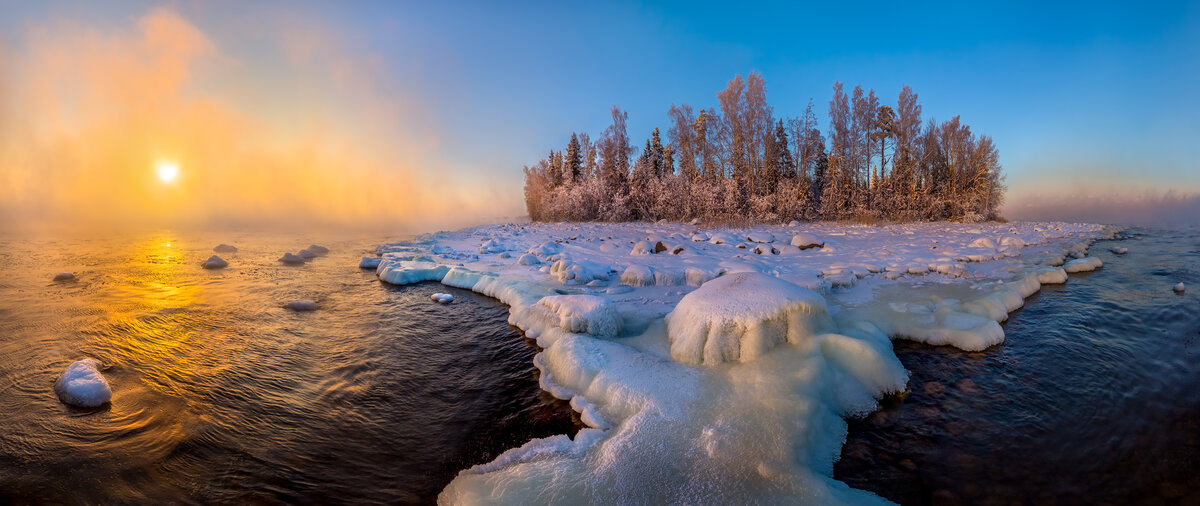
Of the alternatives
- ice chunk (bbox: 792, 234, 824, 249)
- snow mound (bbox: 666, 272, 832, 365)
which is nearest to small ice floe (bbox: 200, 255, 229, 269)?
snow mound (bbox: 666, 272, 832, 365)

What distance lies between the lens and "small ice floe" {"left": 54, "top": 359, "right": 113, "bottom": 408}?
4.84 m

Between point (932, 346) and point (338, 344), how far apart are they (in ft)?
33.9

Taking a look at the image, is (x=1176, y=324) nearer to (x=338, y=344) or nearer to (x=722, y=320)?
(x=722, y=320)

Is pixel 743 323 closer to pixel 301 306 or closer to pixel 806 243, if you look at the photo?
pixel 301 306

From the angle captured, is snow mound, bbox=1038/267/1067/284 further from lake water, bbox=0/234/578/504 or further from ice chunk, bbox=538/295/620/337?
lake water, bbox=0/234/578/504

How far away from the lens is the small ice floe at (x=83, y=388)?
4.84 metres

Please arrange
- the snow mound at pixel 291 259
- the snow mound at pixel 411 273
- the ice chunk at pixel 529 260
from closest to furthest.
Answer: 1. the snow mound at pixel 411 273
2. the ice chunk at pixel 529 260
3. the snow mound at pixel 291 259

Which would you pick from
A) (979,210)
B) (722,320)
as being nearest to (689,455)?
(722,320)

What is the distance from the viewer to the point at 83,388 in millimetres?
4898

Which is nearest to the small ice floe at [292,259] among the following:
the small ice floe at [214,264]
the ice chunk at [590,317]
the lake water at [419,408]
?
the small ice floe at [214,264]

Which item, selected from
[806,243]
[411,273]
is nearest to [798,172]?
[806,243]

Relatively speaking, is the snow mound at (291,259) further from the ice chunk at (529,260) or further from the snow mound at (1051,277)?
the snow mound at (1051,277)

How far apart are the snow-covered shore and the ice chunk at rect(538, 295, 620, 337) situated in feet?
0.09

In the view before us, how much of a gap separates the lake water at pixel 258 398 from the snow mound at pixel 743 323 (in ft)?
6.52
